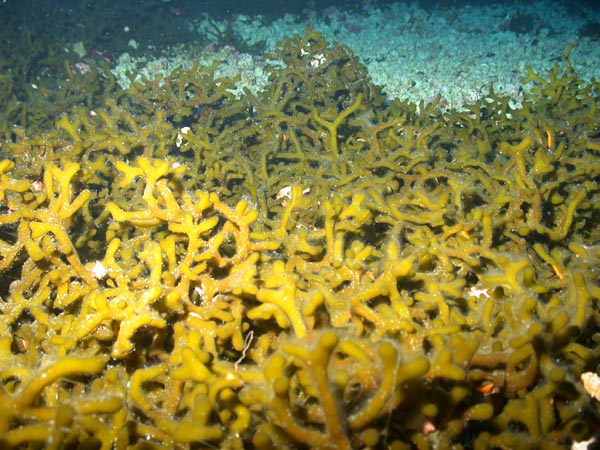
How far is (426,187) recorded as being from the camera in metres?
3.76

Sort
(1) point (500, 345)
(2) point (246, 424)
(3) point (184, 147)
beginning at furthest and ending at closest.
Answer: (3) point (184, 147) < (1) point (500, 345) < (2) point (246, 424)

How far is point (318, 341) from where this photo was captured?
115cm

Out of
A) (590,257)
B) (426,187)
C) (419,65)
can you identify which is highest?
(419,65)

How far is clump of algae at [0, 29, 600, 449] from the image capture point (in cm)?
135

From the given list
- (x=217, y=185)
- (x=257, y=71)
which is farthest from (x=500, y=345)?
(x=257, y=71)

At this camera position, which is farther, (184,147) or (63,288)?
(184,147)

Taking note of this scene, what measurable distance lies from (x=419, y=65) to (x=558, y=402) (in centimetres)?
916

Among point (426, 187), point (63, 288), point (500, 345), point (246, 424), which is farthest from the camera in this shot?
point (426, 187)

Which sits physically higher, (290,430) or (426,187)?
(426,187)

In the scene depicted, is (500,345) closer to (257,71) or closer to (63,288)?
(63,288)

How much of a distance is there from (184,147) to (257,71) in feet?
17.6

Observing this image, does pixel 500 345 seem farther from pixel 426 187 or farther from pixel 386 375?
pixel 426 187

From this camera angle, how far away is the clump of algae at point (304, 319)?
1351 mm

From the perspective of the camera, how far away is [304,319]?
1.51 metres
